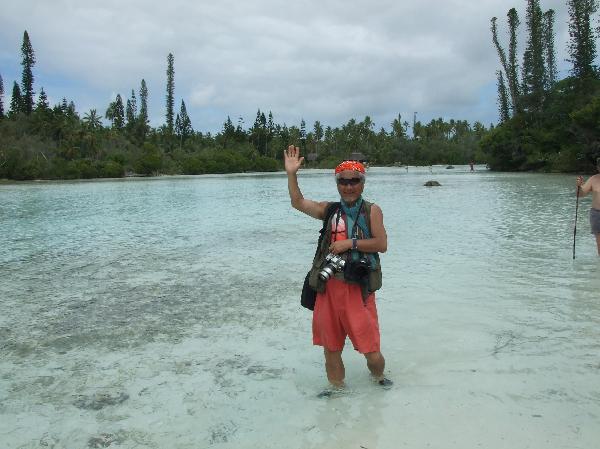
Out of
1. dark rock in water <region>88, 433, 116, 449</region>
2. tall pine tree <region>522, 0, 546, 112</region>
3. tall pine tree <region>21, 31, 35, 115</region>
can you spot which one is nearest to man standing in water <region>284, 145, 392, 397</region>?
dark rock in water <region>88, 433, 116, 449</region>

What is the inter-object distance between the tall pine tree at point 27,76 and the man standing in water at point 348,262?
89.2m

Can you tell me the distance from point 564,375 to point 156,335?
11.3ft

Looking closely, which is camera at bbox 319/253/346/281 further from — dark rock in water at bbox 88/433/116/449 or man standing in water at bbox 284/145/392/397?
dark rock in water at bbox 88/433/116/449

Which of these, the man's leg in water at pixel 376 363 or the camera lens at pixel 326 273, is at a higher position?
the camera lens at pixel 326 273

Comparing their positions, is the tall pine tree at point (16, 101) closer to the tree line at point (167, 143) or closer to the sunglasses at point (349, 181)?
the tree line at point (167, 143)

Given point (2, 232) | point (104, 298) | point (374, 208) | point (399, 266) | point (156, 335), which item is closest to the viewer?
point (374, 208)

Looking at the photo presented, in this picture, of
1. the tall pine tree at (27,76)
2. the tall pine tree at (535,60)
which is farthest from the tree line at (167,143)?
the tall pine tree at (535,60)

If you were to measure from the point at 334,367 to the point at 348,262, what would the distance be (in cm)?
79

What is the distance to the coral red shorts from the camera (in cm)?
324

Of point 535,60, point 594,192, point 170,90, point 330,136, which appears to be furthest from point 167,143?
point 594,192

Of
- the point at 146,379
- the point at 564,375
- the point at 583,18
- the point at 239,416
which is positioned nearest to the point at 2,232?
the point at 146,379

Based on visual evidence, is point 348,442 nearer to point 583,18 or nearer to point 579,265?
point 579,265

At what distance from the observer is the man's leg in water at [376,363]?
11.3 feet

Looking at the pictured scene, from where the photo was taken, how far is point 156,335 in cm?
499
